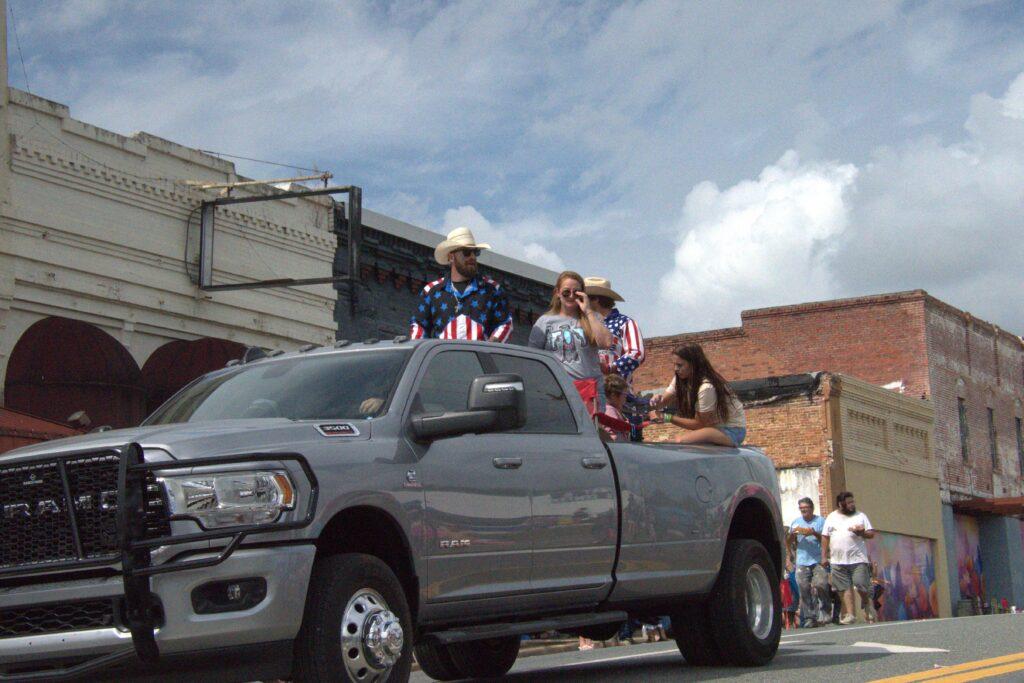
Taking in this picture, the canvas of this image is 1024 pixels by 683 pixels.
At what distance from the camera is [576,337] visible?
9547 mm

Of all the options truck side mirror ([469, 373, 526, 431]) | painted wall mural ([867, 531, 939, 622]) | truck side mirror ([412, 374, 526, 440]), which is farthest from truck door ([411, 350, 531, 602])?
painted wall mural ([867, 531, 939, 622])

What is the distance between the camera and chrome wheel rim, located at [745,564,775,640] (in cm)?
890

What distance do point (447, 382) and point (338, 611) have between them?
1631mm

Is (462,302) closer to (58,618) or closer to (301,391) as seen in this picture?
(301,391)

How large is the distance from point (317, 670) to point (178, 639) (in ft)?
2.03

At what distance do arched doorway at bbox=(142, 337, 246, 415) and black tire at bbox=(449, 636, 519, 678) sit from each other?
40.6ft

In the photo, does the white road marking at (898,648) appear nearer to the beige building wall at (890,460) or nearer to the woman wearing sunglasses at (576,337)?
the woman wearing sunglasses at (576,337)

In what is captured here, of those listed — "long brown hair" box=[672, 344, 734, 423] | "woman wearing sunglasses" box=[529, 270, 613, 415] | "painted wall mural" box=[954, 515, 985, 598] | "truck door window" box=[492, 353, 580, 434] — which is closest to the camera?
"truck door window" box=[492, 353, 580, 434]

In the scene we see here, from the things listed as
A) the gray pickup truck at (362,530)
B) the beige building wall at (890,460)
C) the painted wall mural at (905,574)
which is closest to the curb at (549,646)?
the gray pickup truck at (362,530)

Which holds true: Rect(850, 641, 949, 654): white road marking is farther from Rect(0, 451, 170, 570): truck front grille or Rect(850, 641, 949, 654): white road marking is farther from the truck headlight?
Rect(0, 451, 170, 570): truck front grille

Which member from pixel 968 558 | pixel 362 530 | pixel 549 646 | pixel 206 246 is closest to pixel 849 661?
pixel 362 530

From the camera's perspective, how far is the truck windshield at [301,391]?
6789mm

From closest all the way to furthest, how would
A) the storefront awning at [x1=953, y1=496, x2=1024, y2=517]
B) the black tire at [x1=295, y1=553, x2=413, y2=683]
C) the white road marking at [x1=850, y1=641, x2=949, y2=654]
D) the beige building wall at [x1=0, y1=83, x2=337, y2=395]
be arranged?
the black tire at [x1=295, y1=553, x2=413, y2=683] → the white road marking at [x1=850, y1=641, x2=949, y2=654] → the beige building wall at [x1=0, y1=83, x2=337, y2=395] → the storefront awning at [x1=953, y1=496, x2=1024, y2=517]

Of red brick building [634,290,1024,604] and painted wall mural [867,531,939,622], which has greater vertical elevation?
red brick building [634,290,1024,604]
